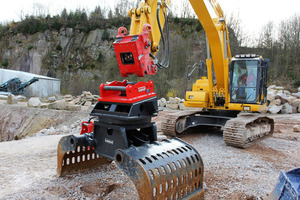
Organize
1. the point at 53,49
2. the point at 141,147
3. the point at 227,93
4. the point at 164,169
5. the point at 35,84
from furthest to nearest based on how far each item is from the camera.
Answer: the point at 53,49 < the point at 35,84 < the point at 227,93 < the point at 141,147 < the point at 164,169

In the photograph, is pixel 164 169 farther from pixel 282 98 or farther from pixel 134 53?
pixel 282 98

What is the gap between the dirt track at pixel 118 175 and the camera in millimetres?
3320

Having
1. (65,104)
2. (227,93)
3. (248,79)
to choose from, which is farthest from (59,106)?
(248,79)

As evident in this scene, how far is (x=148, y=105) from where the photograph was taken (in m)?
3.06

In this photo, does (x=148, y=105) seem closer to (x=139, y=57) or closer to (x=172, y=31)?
(x=139, y=57)

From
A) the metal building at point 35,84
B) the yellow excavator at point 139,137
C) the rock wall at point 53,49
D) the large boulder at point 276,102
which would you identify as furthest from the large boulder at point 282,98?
the rock wall at point 53,49

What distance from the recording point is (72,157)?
382 cm

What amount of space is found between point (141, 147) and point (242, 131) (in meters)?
3.57

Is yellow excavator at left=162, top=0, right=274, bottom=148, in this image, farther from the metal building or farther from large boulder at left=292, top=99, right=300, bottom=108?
the metal building

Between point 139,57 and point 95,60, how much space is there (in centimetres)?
3348

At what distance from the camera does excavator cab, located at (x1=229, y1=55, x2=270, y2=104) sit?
20.9 ft

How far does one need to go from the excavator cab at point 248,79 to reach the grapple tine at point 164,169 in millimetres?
4000

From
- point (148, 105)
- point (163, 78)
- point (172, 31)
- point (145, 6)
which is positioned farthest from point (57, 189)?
point (172, 31)

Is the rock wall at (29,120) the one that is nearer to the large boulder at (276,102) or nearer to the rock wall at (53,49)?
the large boulder at (276,102)
